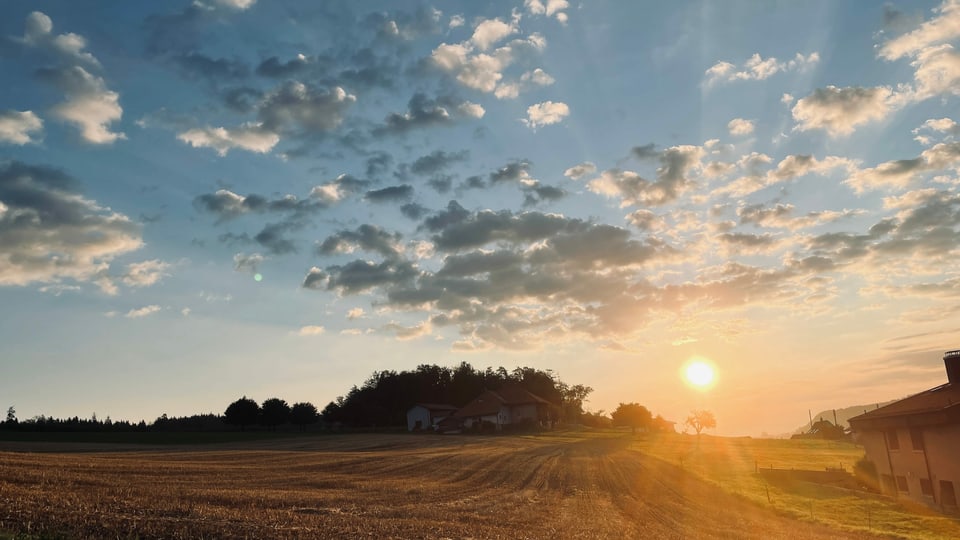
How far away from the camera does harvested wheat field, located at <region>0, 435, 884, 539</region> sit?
70.1 feet

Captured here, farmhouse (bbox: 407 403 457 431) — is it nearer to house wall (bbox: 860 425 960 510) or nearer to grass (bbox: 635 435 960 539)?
grass (bbox: 635 435 960 539)

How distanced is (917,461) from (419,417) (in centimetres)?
11246

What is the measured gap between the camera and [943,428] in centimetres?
4084

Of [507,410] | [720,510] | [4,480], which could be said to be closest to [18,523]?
[4,480]

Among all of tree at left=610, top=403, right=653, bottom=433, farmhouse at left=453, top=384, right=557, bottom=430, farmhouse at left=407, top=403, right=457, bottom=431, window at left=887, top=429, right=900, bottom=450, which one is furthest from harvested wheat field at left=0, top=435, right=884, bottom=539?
tree at left=610, top=403, right=653, bottom=433

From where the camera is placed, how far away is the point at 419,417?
146125 mm

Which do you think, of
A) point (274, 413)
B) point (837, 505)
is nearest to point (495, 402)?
point (274, 413)

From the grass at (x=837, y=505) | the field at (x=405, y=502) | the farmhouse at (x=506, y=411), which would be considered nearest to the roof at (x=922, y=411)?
the grass at (x=837, y=505)

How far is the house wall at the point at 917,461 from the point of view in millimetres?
40000

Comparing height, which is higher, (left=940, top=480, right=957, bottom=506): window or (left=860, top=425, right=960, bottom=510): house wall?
(left=860, top=425, right=960, bottom=510): house wall

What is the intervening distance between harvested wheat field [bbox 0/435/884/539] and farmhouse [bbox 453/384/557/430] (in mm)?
75272

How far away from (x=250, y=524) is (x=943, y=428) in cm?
4045

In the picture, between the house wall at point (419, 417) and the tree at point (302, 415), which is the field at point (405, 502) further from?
the tree at point (302, 415)

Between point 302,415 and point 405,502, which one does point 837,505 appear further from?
point 302,415
